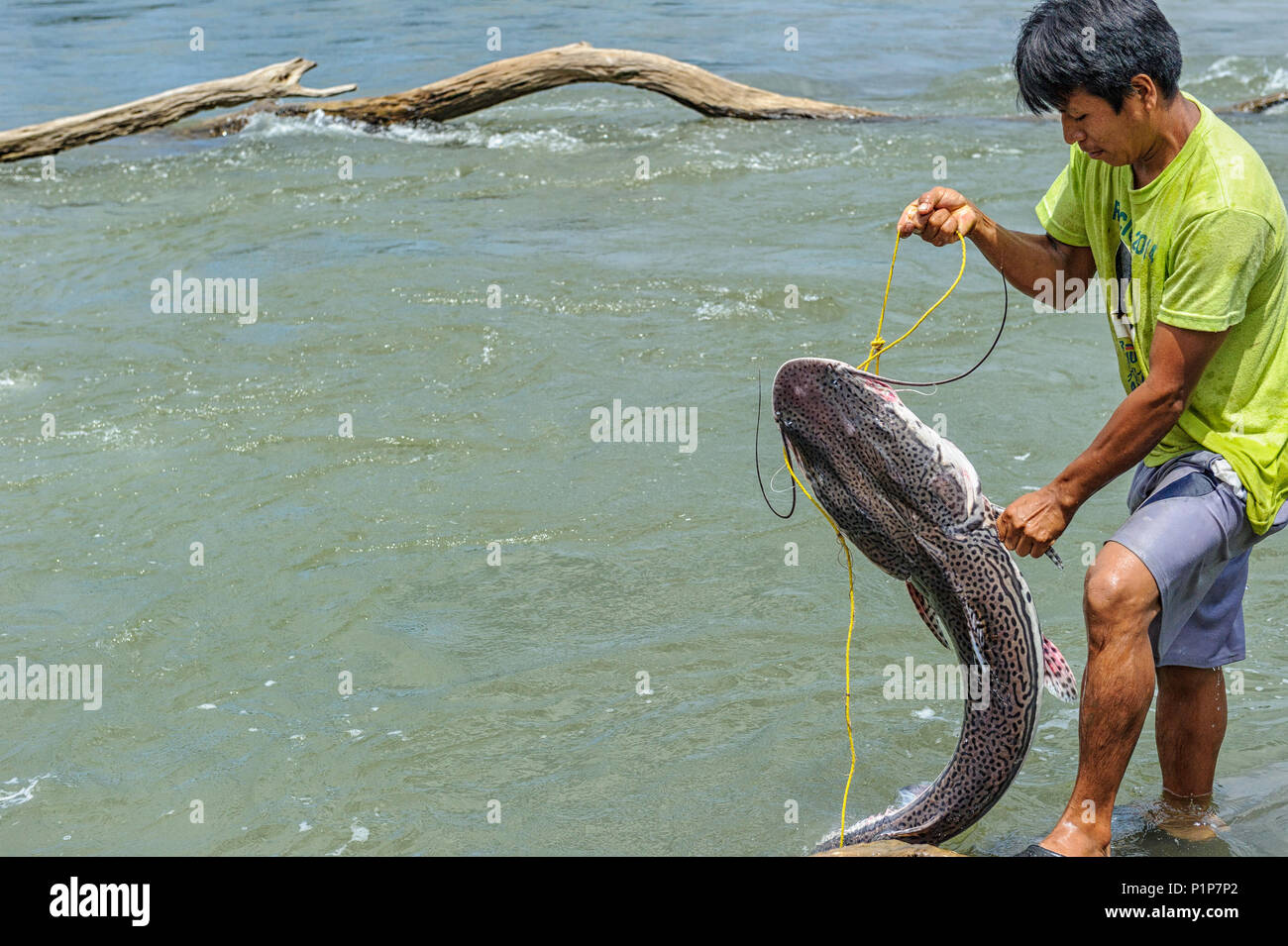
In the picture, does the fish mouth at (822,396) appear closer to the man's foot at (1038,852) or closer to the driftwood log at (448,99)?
the man's foot at (1038,852)

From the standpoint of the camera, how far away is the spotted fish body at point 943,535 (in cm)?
367

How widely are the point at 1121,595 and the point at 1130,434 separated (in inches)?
16.9

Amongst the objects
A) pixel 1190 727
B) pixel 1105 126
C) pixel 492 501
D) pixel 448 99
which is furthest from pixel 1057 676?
pixel 448 99

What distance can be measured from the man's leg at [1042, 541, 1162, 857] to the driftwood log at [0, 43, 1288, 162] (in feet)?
37.0

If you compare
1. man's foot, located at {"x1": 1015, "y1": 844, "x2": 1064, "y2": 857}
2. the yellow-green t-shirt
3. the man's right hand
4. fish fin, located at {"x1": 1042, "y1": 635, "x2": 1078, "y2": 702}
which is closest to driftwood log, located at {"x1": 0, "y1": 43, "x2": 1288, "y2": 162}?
the man's right hand

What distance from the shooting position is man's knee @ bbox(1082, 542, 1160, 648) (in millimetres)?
3479

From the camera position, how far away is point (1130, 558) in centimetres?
351

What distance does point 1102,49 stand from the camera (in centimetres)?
335

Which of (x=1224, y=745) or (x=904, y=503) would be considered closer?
(x=904, y=503)

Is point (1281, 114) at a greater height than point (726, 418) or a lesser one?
greater

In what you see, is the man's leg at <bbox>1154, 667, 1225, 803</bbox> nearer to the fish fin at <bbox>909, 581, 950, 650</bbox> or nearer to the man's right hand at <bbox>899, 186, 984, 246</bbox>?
the fish fin at <bbox>909, 581, 950, 650</bbox>
